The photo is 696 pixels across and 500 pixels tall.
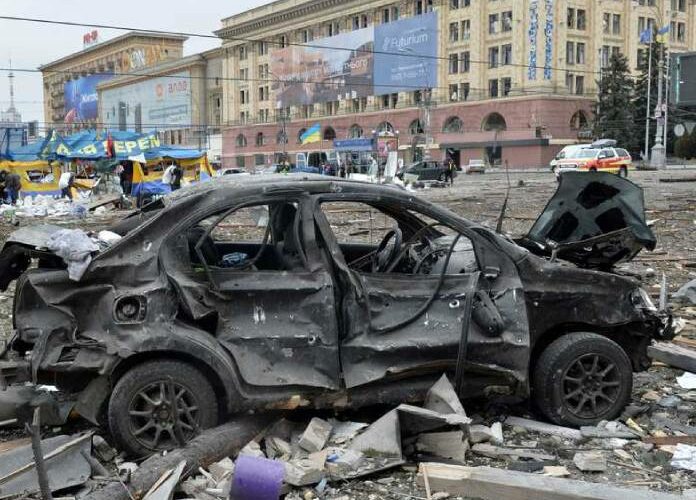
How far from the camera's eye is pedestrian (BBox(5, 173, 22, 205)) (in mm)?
28359

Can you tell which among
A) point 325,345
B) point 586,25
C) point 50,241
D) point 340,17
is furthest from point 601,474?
point 340,17

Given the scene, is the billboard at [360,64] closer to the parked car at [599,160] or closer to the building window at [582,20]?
the building window at [582,20]

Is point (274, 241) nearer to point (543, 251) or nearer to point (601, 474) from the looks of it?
point (543, 251)

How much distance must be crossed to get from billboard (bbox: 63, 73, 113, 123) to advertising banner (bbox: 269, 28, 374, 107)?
51422 millimetres

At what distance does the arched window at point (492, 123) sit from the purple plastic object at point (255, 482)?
72252 millimetres

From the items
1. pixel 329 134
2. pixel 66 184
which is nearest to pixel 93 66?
pixel 329 134

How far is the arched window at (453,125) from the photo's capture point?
77.2 metres

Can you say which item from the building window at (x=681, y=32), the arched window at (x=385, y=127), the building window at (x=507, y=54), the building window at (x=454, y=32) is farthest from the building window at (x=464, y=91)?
the building window at (x=681, y=32)

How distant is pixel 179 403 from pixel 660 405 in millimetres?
3540

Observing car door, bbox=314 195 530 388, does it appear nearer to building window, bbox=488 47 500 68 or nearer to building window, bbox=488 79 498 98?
building window, bbox=488 79 498 98

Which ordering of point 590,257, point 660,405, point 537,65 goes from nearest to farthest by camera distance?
point 660,405 → point 590,257 → point 537,65

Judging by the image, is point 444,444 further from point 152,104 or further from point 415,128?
point 152,104

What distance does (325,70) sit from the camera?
308 feet

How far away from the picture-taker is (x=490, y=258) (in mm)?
5031
